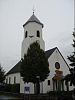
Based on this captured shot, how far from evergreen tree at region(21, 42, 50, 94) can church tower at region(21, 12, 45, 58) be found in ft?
36.4

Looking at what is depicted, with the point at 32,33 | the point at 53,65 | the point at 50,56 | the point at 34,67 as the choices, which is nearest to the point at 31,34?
the point at 32,33

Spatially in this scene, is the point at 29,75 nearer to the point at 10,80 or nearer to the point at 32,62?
the point at 32,62

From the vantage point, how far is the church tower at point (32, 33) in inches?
1813

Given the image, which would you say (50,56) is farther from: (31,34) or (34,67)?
(34,67)

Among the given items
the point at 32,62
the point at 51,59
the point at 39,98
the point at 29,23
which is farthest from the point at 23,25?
the point at 39,98

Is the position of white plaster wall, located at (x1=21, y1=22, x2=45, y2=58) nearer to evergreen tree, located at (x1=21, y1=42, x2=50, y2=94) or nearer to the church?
the church

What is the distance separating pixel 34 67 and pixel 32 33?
1424cm

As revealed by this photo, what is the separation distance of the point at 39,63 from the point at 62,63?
14672mm

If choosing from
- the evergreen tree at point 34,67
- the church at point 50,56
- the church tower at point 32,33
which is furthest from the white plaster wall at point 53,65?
the evergreen tree at point 34,67

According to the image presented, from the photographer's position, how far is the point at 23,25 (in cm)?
4862

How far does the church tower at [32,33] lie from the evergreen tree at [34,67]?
1109cm

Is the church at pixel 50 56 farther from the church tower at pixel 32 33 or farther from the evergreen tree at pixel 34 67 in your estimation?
the evergreen tree at pixel 34 67

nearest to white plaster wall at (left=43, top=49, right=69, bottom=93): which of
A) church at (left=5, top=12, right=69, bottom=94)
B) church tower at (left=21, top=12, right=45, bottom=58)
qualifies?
church at (left=5, top=12, right=69, bottom=94)

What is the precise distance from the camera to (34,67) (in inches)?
1320
